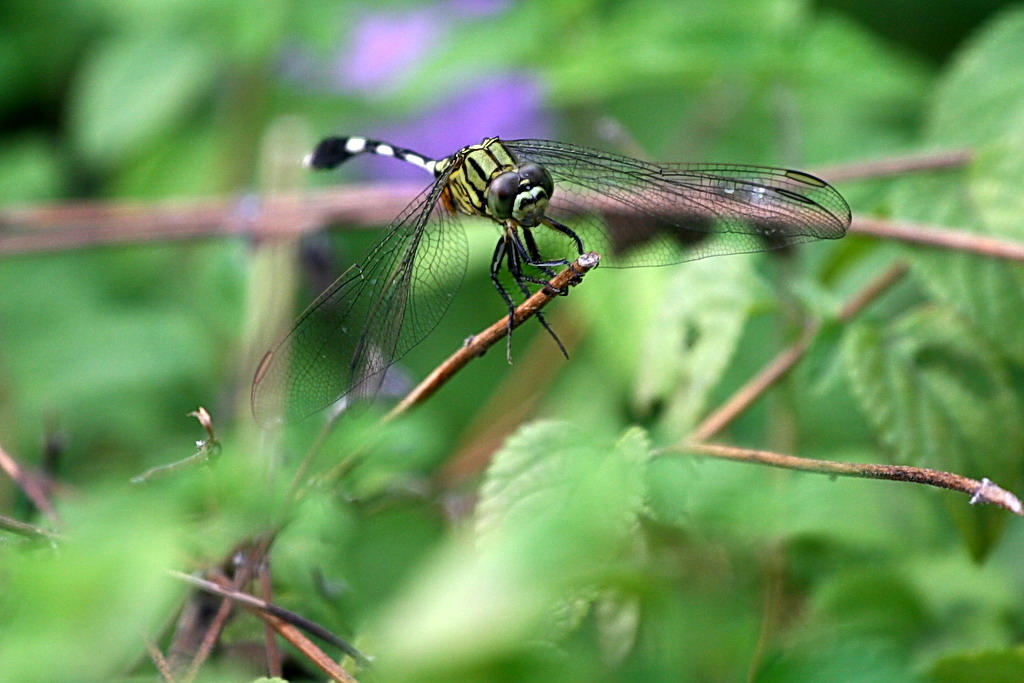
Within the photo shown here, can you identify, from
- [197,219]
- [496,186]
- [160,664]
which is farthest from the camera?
[197,219]

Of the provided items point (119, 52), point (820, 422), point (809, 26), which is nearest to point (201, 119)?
point (119, 52)

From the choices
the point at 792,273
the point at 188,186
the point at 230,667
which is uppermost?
the point at 188,186

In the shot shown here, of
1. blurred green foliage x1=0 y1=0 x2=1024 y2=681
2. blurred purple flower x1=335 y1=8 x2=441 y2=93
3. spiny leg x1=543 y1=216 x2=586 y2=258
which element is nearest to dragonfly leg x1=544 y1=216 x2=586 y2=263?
spiny leg x1=543 y1=216 x2=586 y2=258

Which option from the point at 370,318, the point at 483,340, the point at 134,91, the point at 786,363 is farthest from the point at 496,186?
the point at 134,91

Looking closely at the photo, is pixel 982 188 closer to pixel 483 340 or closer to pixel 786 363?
pixel 786 363

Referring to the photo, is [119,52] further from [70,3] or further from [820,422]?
[820,422]
